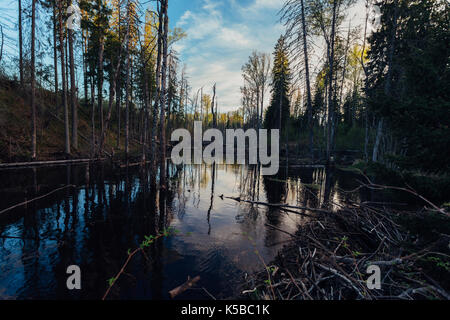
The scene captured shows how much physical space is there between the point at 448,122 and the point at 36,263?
8700 millimetres

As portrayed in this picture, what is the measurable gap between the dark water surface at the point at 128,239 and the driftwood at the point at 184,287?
0.10 m

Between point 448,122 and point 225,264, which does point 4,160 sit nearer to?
point 225,264

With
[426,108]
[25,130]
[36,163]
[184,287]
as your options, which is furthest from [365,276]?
[25,130]

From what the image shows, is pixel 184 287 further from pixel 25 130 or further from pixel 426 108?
pixel 25 130

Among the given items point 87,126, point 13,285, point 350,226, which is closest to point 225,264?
point 350,226

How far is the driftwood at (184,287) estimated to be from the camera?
3.33 meters

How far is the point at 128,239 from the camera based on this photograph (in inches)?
211

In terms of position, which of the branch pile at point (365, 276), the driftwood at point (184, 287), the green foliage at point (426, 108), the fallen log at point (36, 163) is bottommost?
the driftwood at point (184, 287)

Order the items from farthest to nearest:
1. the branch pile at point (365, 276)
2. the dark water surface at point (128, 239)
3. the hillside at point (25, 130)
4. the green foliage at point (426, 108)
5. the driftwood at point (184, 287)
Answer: the hillside at point (25, 130), the dark water surface at point (128, 239), the driftwood at point (184, 287), the green foliage at point (426, 108), the branch pile at point (365, 276)

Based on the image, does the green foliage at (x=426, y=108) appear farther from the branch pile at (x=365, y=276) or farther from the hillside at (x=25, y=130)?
the hillside at (x=25, y=130)

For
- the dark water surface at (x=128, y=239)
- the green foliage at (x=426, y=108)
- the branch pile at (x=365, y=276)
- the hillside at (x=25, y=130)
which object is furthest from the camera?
the hillside at (x=25, y=130)

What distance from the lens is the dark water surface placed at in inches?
142

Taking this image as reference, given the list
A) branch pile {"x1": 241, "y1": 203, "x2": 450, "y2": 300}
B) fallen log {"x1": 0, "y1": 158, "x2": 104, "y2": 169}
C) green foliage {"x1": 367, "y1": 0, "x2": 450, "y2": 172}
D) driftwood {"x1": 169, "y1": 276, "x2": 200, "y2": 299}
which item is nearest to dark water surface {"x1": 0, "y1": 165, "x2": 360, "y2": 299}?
driftwood {"x1": 169, "y1": 276, "x2": 200, "y2": 299}

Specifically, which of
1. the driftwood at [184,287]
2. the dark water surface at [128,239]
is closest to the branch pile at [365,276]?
the dark water surface at [128,239]
